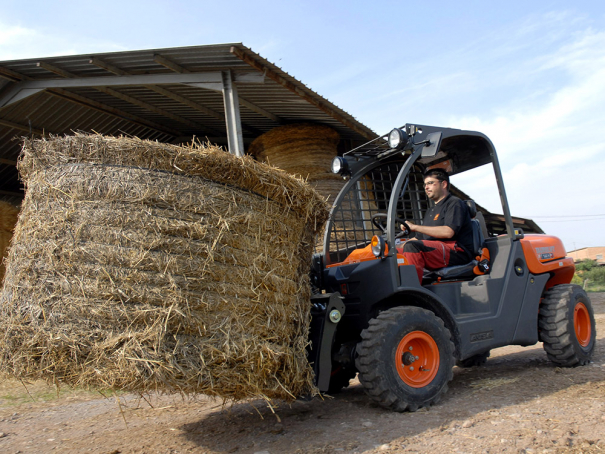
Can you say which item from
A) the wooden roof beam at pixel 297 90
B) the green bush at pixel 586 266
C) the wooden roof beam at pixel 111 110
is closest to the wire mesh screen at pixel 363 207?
the wooden roof beam at pixel 297 90

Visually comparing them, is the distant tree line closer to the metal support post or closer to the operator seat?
the metal support post

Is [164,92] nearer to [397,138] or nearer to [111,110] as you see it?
[111,110]

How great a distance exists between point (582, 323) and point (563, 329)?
0.71m

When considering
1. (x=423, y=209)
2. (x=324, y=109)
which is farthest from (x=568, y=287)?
(x=324, y=109)

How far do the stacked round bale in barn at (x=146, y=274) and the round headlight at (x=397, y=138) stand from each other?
1.49 metres

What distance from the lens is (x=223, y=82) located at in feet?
28.9

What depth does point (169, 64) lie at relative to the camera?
28.7 ft

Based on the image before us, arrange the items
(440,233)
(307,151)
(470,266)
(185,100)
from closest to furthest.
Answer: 1. (440,233)
2. (470,266)
3. (307,151)
4. (185,100)

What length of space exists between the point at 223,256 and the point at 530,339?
11.1 feet

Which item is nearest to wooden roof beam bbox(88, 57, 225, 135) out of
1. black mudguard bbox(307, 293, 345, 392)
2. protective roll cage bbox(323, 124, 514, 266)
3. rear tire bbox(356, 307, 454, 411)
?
protective roll cage bbox(323, 124, 514, 266)

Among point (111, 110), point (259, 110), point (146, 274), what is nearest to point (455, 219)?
point (146, 274)

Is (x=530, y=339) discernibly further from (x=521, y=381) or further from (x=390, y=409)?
(x=390, y=409)

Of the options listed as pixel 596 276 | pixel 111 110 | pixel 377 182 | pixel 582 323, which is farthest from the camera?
pixel 596 276

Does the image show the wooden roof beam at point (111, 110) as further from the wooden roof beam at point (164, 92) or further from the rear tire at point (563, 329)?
the rear tire at point (563, 329)
